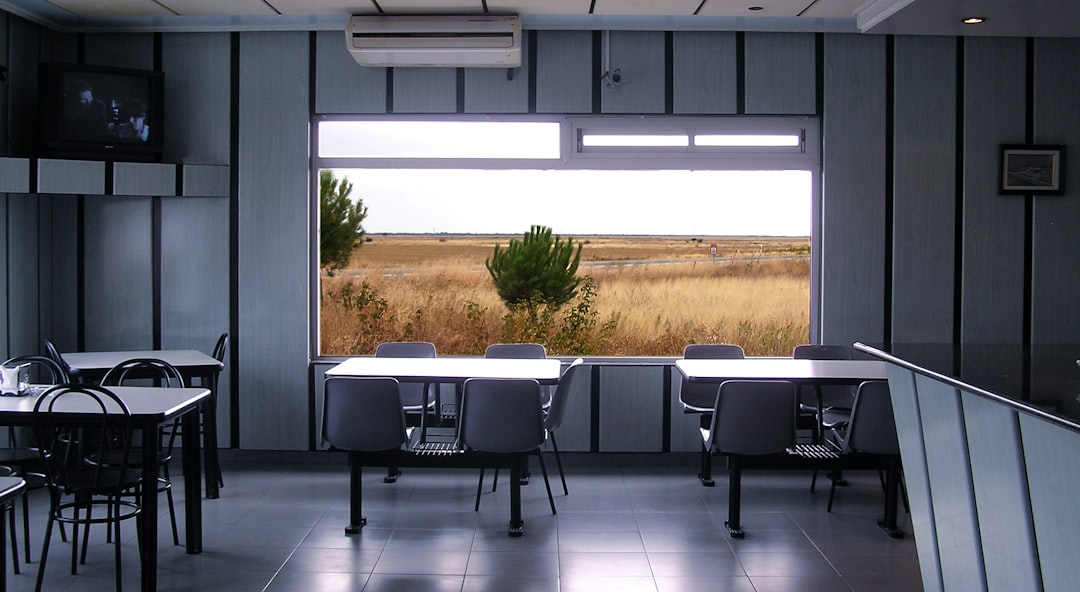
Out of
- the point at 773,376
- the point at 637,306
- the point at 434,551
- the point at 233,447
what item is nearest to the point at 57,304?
the point at 233,447

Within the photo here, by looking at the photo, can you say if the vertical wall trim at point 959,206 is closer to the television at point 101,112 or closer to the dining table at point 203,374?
the dining table at point 203,374

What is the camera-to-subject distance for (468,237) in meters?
6.95

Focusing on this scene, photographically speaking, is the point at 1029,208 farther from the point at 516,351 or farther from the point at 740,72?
the point at 516,351

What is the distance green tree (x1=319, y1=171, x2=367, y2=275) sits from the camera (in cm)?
686

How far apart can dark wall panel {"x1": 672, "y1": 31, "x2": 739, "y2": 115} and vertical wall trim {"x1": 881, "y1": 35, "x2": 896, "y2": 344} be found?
108 centimetres

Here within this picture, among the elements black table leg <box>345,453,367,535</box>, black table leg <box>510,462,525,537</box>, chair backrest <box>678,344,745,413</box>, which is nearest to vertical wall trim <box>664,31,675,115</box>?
chair backrest <box>678,344,745,413</box>

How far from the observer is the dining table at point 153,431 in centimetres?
390

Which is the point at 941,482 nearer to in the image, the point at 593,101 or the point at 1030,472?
the point at 1030,472

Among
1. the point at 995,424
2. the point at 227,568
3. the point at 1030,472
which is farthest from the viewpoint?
the point at 227,568

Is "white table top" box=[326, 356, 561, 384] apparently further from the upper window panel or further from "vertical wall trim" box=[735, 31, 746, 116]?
"vertical wall trim" box=[735, 31, 746, 116]

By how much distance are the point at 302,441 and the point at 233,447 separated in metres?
0.50

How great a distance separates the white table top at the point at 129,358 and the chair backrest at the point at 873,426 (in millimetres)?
3801

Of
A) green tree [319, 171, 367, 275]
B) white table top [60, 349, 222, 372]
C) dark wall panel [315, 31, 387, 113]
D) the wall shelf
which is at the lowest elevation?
white table top [60, 349, 222, 372]

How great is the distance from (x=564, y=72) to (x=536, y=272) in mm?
1477
